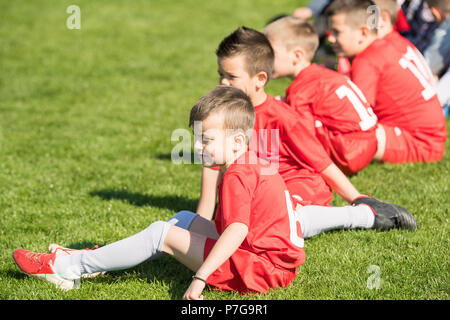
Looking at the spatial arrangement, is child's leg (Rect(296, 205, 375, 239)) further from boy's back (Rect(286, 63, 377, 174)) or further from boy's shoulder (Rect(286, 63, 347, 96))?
boy's shoulder (Rect(286, 63, 347, 96))

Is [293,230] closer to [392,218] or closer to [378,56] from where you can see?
[392,218]

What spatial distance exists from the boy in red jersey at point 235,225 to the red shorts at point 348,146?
1686 mm

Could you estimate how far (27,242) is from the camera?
4043 mm

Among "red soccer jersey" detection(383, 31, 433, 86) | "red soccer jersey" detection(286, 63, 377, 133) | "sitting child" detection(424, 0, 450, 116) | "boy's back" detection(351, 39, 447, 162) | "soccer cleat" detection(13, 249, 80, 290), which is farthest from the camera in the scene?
"sitting child" detection(424, 0, 450, 116)

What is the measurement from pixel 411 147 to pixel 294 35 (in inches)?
63.9

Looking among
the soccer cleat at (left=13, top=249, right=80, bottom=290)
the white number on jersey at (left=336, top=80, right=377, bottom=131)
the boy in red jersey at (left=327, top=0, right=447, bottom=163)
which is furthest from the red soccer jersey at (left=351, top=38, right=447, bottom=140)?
the soccer cleat at (left=13, top=249, right=80, bottom=290)

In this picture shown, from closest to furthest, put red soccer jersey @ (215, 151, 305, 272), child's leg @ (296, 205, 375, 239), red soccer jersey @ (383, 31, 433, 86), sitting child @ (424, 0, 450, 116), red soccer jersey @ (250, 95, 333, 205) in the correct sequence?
red soccer jersey @ (215, 151, 305, 272), child's leg @ (296, 205, 375, 239), red soccer jersey @ (250, 95, 333, 205), red soccer jersey @ (383, 31, 433, 86), sitting child @ (424, 0, 450, 116)

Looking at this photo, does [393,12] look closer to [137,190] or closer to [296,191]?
[296,191]

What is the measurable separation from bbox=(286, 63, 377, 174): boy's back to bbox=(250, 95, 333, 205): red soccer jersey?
591 mm

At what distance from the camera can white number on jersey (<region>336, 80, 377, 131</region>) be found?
15.4ft

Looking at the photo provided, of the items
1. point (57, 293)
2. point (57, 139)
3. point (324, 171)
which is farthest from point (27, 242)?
point (57, 139)

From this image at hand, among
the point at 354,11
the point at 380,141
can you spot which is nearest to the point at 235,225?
the point at 380,141

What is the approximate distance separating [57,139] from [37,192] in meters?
1.56

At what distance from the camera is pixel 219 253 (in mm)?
2875
